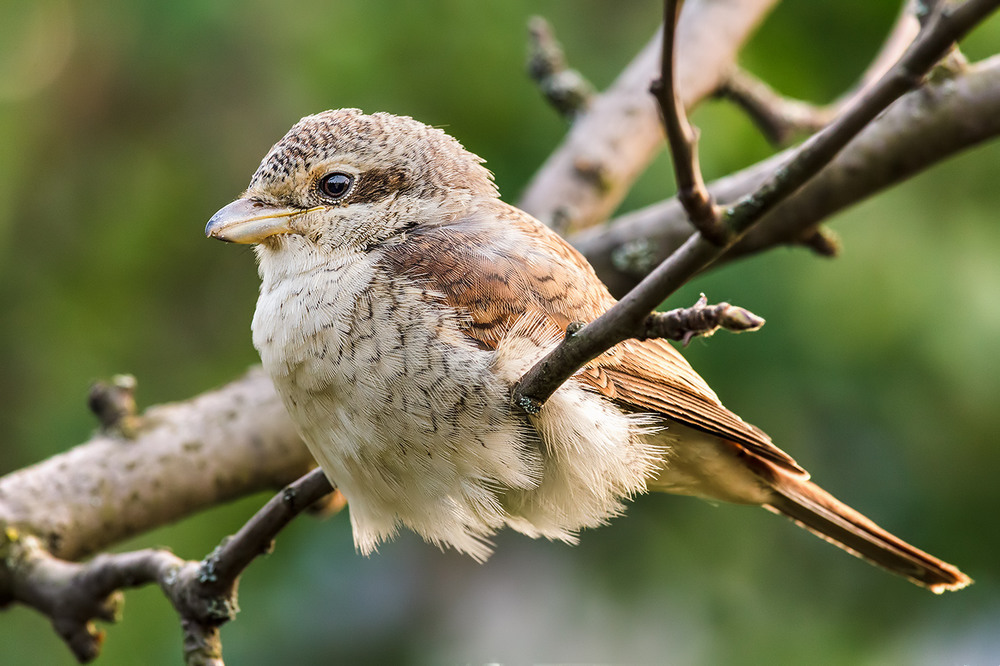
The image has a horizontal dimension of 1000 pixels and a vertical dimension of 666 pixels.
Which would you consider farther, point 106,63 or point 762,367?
point 106,63

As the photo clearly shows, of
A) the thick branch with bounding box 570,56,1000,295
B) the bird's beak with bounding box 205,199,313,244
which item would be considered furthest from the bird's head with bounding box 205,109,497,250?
the thick branch with bounding box 570,56,1000,295

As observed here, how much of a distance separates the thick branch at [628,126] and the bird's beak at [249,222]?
1.71 m

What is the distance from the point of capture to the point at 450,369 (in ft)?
7.95

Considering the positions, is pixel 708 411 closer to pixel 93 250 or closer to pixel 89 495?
pixel 89 495

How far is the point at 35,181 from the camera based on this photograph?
543 centimetres

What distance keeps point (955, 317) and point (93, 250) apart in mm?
3975

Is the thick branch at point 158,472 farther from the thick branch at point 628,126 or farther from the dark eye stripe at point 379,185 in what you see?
the thick branch at point 628,126

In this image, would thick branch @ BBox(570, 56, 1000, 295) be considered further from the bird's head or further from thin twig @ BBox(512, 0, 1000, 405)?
thin twig @ BBox(512, 0, 1000, 405)

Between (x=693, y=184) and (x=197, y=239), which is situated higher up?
(x=197, y=239)

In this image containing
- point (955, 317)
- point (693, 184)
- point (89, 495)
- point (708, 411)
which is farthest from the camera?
point (955, 317)

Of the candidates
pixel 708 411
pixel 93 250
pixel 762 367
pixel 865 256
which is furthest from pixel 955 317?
pixel 93 250

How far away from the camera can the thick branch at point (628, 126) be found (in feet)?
14.3

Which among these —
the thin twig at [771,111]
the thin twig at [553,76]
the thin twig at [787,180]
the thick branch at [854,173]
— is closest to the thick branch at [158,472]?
the thick branch at [854,173]

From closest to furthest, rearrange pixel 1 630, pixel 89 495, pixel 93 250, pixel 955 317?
Result: pixel 89 495
pixel 955 317
pixel 1 630
pixel 93 250
